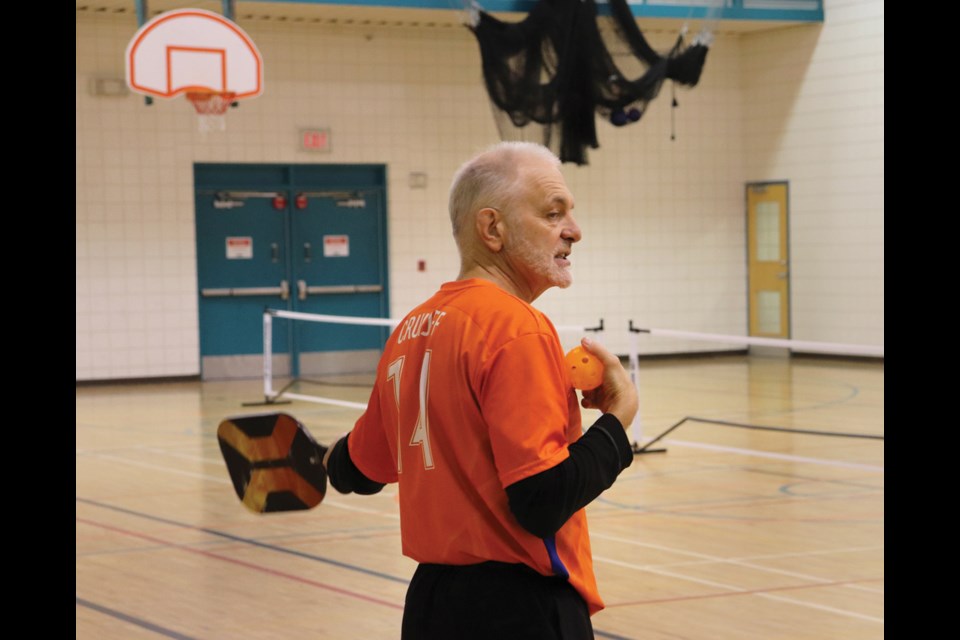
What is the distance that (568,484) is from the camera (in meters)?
2.32

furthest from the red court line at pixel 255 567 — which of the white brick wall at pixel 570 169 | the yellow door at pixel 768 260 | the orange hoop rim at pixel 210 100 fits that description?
the yellow door at pixel 768 260

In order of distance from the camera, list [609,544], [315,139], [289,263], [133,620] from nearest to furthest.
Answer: [133,620] → [609,544] → [315,139] → [289,263]

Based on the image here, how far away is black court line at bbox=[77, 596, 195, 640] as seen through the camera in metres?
5.65

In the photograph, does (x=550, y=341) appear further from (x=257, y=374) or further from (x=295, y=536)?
(x=257, y=374)

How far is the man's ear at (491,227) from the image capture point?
8.46 ft

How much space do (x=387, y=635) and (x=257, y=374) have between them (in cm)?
1275

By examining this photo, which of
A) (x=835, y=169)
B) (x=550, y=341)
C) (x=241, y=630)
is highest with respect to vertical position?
(x=835, y=169)

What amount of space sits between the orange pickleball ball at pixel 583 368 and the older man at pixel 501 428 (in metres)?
0.02

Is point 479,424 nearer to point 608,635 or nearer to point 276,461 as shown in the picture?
point 276,461

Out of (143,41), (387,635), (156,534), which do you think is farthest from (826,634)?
(143,41)

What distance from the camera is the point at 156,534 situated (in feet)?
26.0

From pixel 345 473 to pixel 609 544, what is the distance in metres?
4.66

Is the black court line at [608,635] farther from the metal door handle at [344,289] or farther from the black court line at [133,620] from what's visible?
the metal door handle at [344,289]

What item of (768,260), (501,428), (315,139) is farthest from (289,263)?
(501,428)
